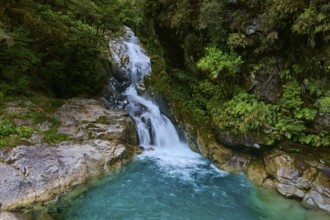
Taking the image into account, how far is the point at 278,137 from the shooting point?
27.8 feet

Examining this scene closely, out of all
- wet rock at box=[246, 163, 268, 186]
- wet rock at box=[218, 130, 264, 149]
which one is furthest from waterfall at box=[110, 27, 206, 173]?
wet rock at box=[246, 163, 268, 186]

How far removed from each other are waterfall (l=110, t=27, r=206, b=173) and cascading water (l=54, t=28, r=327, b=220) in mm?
38

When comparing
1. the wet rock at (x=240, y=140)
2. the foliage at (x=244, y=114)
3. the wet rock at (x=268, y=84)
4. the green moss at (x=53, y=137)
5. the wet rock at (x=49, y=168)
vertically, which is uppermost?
the wet rock at (x=268, y=84)

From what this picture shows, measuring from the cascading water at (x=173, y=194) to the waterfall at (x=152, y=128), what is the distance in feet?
0.13

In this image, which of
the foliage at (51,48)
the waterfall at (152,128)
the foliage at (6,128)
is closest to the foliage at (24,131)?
the foliage at (6,128)

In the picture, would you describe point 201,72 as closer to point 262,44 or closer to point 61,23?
point 262,44

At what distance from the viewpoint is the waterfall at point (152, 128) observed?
34.4 feet

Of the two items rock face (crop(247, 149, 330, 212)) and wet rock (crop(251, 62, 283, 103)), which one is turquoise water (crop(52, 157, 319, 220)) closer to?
rock face (crop(247, 149, 330, 212))

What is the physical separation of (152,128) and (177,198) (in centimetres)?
441

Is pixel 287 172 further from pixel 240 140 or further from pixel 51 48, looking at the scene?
pixel 51 48

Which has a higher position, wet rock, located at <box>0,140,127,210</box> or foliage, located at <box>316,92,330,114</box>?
foliage, located at <box>316,92,330,114</box>

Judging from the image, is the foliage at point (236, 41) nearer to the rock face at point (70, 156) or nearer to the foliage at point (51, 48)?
the rock face at point (70, 156)

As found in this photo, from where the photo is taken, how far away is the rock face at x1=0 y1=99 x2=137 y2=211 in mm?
7161

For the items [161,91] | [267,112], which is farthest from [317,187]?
[161,91]
